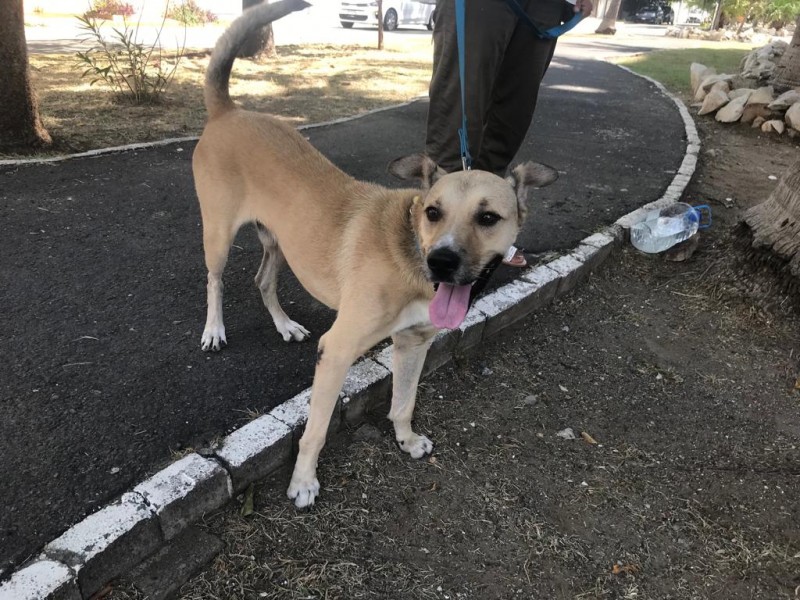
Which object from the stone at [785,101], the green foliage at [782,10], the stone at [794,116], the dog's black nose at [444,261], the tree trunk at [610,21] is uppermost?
the green foliage at [782,10]

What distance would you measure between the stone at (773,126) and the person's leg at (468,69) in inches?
299

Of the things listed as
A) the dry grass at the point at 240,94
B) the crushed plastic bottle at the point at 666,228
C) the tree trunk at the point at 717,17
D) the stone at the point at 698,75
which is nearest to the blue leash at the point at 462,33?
the crushed plastic bottle at the point at 666,228

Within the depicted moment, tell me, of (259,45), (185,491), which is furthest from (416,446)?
(259,45)

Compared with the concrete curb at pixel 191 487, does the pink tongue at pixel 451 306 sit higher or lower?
higher

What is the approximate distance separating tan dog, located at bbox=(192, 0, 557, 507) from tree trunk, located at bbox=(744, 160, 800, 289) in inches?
96.4

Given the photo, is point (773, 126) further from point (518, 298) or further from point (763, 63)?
point (518, 298)

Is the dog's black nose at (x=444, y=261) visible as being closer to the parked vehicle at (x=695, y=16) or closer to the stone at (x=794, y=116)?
the stone at (x=794, y=116)

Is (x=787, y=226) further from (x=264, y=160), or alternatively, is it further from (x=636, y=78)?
(x=636, y=78)

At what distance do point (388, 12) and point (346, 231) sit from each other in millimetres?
22345

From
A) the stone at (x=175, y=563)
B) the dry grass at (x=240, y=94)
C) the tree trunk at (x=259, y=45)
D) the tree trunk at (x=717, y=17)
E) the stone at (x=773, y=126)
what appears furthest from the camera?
the tree trunk at (x=717, y=17)

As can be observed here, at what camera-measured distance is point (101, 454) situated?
2.42 meters

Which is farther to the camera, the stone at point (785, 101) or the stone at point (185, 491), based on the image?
the stone at point (785, 101)

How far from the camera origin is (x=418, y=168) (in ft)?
8.41

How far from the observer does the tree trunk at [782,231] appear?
382cm
